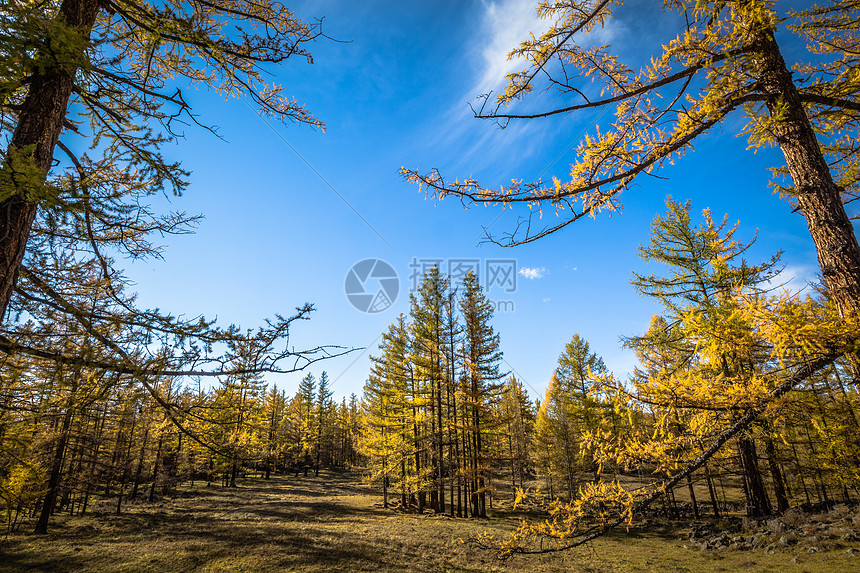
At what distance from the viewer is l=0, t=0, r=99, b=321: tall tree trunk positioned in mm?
2852

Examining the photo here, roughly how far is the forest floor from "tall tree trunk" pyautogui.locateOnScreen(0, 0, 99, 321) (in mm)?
11361

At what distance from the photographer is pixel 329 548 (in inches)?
480

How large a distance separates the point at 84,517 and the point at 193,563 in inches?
582

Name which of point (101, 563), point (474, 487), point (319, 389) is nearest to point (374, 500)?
point (474, 487)

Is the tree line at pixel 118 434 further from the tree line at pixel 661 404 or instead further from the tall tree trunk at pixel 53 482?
the tree line at pixel 661 404

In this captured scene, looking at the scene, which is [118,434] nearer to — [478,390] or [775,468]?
→ [478,390]

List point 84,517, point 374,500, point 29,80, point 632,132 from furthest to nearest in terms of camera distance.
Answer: point 374,500 < point 84,517 < point 632,132 < point 29,80

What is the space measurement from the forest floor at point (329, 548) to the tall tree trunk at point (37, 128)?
11.4 metres

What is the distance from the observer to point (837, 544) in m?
11.0

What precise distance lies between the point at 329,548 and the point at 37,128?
1425 centimetres

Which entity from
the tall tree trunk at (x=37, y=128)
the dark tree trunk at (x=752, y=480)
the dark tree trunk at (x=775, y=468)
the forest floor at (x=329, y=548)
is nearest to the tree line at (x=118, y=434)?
the tall tree trunk at (x=37, y=128)

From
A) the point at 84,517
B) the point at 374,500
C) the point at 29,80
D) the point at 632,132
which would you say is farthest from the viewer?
the point at 374,500

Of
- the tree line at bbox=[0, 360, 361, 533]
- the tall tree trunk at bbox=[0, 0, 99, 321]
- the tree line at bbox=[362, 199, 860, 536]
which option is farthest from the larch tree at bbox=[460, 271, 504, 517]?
the tall tree trunk at bbox=[0, 0, 99, 321]

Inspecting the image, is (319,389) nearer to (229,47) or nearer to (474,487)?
(474,487)
